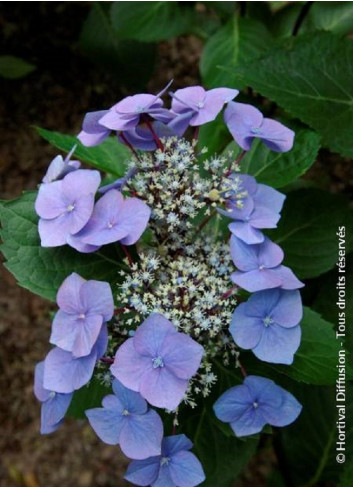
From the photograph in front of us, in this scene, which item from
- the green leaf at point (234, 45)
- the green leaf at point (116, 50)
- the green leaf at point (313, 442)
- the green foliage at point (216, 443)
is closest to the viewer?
the green foliage at point (216, 443)

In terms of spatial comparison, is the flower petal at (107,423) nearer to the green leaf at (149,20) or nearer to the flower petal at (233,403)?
the flower petal at (233,403)

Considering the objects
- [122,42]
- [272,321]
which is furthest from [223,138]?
[272,321]

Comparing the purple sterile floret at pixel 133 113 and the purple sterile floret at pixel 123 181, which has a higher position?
the purple sterile floret at pixel 133 113

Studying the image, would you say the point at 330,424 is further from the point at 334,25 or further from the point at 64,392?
the point at 334,25

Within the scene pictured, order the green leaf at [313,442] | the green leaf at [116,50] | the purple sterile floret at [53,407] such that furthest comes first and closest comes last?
the green leaf at [116,50], the green leaf at [313,442], the purple sterile floret at [53,407]

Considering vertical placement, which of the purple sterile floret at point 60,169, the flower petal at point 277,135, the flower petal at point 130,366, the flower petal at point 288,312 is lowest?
the flower petal at point 130,366

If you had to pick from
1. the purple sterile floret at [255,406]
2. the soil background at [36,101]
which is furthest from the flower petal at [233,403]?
the soil background at [36,101]

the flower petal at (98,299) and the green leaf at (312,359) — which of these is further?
the green leaf at (312,359)
